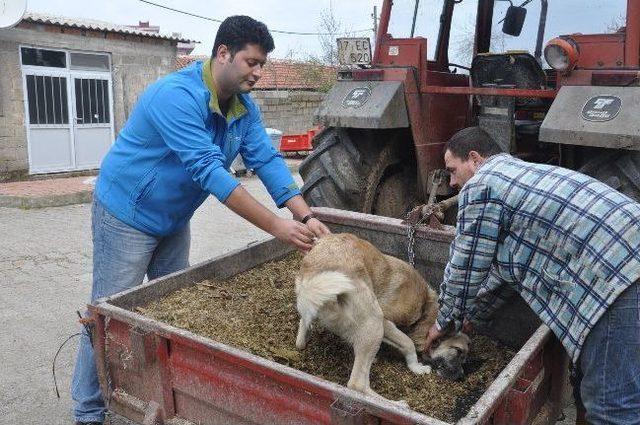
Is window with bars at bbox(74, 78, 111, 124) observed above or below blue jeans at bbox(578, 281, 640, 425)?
above

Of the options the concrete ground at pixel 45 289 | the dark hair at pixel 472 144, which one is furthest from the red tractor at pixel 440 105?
the concrete ground at pixel 45 289

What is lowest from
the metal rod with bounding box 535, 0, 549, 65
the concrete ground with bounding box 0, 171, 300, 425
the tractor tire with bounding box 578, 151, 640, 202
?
the concrete ground with bounding box 0, 171, 300, 425

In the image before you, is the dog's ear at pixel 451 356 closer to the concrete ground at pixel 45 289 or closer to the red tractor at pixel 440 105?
the red tractor at pixel 440 105

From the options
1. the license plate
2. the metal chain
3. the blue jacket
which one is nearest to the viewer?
the blue jacket

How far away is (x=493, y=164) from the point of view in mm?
2250

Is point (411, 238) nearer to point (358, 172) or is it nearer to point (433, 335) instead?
point (433, 335)

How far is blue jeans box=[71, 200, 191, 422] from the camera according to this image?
109 inches

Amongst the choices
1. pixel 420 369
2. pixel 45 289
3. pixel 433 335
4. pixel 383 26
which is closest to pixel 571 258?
pixel 433 335

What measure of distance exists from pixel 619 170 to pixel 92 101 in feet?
35.8

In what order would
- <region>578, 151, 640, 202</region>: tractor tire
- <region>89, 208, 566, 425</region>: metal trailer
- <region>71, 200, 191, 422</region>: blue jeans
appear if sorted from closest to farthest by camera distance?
<region>89, 208, 566, 425</region>: metal trailer
<region>71, 200, 191, 422</region>: blue jeans
<region>578, 151, 640, 202</region>: tractor tire

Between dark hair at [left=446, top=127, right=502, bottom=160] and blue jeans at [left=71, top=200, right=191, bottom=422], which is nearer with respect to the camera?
dark hair at [left=446, top=127, right=502, bottom=160]

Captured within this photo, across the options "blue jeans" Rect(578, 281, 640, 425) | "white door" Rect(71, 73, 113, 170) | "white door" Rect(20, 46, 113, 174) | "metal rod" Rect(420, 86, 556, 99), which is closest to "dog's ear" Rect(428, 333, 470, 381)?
"blue jeans" Rect(578, 281, 640, 425)

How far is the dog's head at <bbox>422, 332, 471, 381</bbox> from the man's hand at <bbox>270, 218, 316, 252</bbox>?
71 cm

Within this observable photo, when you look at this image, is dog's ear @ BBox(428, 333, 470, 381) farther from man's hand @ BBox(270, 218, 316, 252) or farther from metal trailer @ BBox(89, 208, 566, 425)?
man's hand @ BBox(270, 218, 316, 252)
